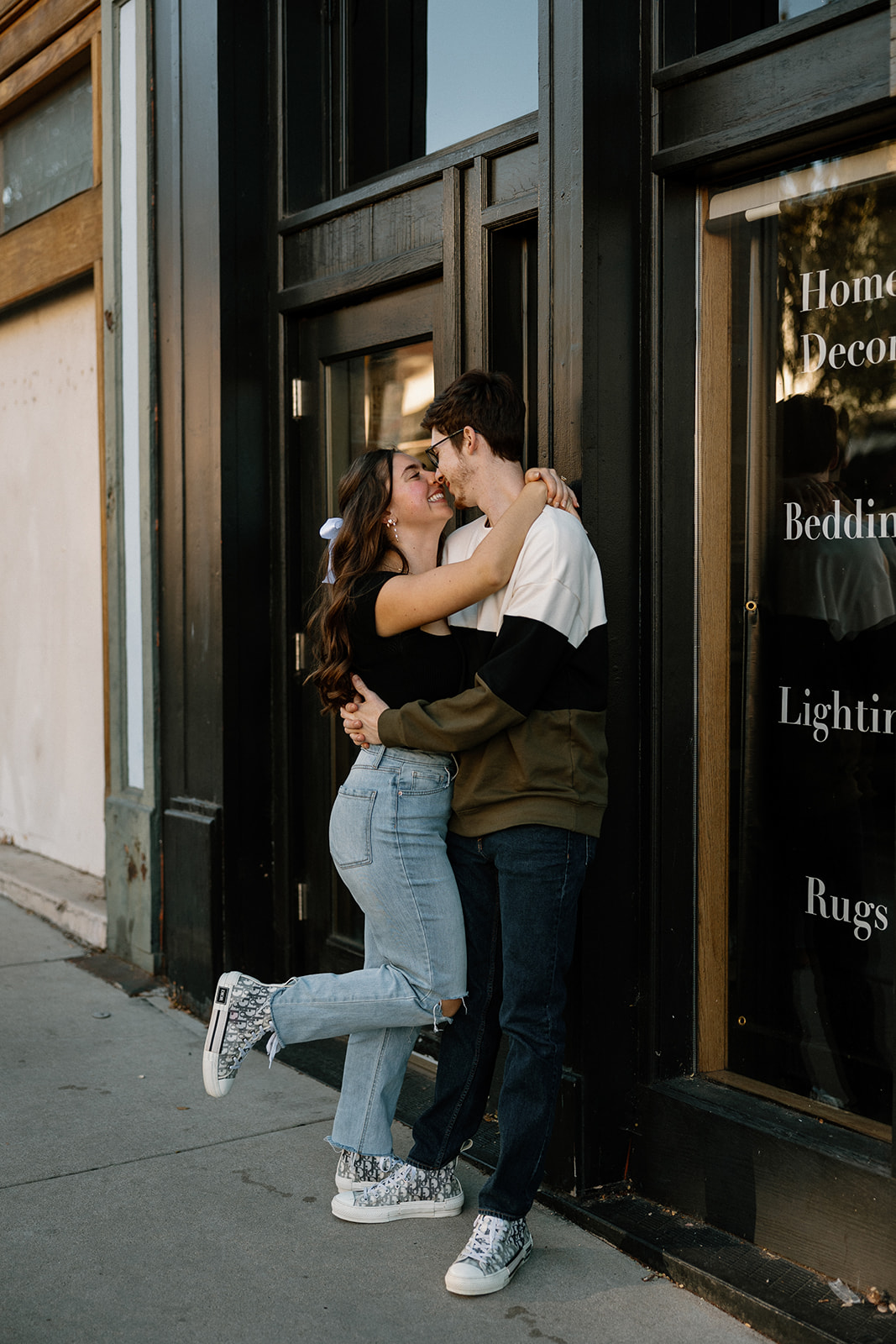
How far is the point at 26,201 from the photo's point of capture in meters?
6.82

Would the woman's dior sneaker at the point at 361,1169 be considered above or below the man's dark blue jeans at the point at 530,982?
below

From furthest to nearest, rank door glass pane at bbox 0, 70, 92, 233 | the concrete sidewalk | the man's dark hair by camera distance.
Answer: door glass pane at bbox 0, 70, 92, 233, the man's dark hair, the concrete sidewalk

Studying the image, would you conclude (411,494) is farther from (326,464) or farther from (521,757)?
→ (326,464)

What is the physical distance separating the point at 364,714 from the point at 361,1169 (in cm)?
117

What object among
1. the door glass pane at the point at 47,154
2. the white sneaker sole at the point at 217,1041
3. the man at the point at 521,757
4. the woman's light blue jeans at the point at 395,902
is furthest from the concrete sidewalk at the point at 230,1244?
the door glass pane at the point at 47,154

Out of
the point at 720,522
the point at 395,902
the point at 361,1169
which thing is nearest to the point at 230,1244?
the point at 361,1169

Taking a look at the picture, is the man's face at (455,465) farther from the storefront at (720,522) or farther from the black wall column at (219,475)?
the black wall column at (219,475)

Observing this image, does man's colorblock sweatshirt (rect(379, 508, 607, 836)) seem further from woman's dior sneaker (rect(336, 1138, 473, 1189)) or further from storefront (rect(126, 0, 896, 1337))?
woman's dior sneaker (rect(336, 1138, 473, 1189))

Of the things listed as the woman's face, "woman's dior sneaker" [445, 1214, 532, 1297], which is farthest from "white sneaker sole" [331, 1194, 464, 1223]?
the woman's face

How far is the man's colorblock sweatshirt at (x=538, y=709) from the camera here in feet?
9.17

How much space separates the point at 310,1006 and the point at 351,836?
414 mm

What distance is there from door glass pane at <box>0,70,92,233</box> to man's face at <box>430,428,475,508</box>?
3.98 meters

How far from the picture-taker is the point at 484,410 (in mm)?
3016

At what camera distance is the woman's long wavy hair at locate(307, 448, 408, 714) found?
305 centimetres
